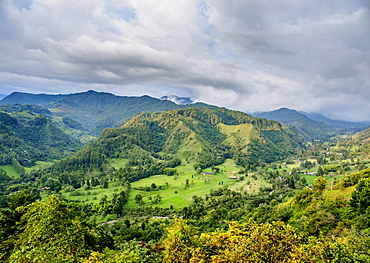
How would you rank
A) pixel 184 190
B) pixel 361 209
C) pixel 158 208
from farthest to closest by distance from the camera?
pixel 184 190
pixel 158 208
pixel 361 209

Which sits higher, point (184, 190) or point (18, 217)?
point (18, 217)

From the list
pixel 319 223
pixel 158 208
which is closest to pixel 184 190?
pixel 158 208

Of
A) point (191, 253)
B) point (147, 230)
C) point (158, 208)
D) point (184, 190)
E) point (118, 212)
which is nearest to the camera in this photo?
point (191, 253)

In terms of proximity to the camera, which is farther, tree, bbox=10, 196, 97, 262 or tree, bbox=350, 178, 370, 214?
tree, bbox=350, 178, 370, 214

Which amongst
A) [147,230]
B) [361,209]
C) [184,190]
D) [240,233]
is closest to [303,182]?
[184,190]

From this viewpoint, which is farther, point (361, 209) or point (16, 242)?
point (361, 209)

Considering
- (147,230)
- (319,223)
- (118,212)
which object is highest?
(319,223)

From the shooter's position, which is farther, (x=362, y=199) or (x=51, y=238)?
(x=362, y=199)

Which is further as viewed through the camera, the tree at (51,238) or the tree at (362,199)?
the tree at (362,199)

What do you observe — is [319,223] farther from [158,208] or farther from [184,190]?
[184,190]

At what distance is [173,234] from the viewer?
1188 inches

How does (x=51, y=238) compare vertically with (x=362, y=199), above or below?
above

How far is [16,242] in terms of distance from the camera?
103ft

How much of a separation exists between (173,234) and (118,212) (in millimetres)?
116767
